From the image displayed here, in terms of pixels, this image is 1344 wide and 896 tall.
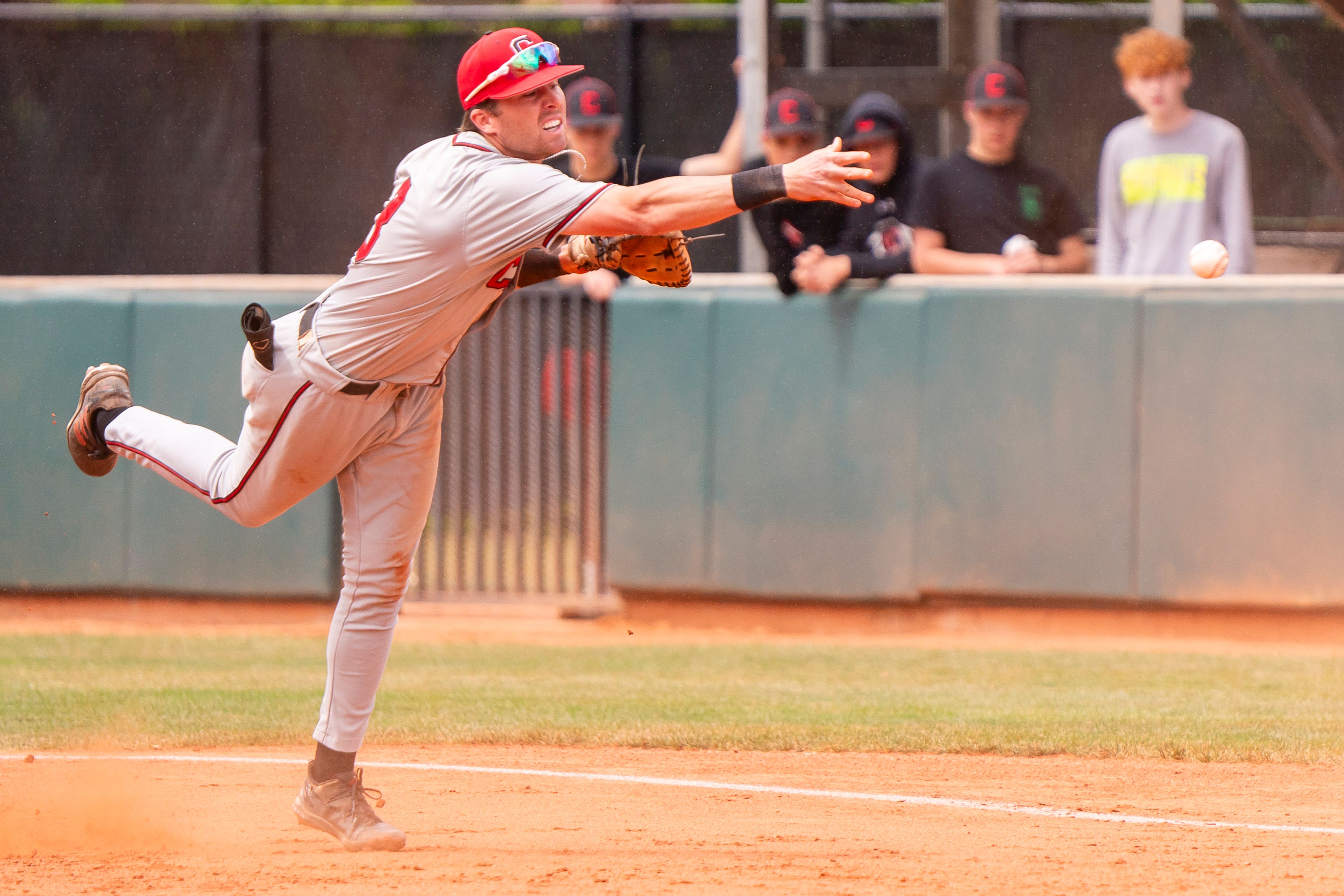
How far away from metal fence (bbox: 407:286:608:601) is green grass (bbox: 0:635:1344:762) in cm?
91

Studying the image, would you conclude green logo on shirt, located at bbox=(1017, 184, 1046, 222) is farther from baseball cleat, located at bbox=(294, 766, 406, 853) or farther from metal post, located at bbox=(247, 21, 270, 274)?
metal post, located at bbox=(247, 21, 270, 274)

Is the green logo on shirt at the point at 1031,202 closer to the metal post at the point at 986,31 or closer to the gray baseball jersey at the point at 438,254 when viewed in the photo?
the metal post at the point at 986,31

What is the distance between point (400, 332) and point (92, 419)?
1.29 m

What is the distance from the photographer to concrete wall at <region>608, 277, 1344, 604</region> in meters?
8.36

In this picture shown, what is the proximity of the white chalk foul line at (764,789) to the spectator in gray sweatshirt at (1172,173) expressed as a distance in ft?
14.2

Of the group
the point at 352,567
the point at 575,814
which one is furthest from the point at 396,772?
the point at 352,567

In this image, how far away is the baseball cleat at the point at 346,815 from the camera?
4461 mm

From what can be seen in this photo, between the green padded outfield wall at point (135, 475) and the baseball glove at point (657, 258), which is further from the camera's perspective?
the green padded outfield wall at point (135, 475)

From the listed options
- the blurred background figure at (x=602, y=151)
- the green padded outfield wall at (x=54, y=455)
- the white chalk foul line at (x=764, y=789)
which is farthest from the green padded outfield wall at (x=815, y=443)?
the white chalk foul line at (x=764, y=789)

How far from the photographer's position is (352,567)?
4531 mm

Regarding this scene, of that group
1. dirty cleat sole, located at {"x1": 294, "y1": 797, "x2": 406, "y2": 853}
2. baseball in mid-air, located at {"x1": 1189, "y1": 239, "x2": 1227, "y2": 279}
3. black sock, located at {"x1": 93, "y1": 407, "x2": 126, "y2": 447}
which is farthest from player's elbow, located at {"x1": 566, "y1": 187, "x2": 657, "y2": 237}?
baseball in mid-air, located at {"x1": 1189, "y1": 239, "x2": 1227, "y2": 279}

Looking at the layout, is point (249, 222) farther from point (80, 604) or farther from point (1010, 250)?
point (1010, 250)

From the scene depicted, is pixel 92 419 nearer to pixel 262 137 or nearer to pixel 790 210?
pixel 790 210

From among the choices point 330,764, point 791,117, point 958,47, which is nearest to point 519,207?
point 330,764
